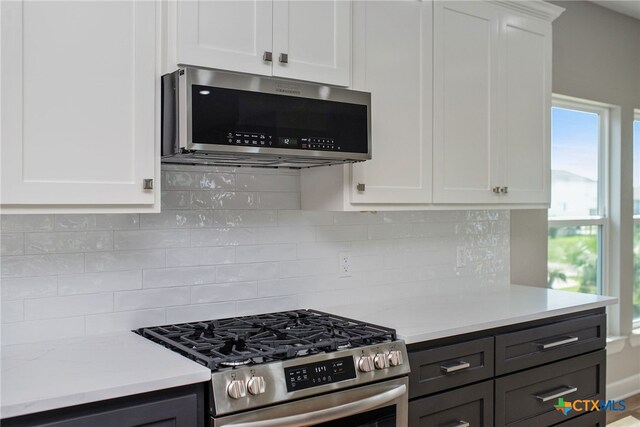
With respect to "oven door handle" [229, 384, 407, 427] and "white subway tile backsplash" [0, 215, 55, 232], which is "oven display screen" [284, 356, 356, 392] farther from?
"white subway tile backsplash" [0, 215, 55, 232]

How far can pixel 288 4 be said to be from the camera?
217 centimetres

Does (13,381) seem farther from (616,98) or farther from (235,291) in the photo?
(616,98)

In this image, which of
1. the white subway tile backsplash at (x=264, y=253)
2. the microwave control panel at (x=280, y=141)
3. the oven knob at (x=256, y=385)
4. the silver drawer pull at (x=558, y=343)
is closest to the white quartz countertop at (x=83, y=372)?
the oven knob at (x=256, y=385)

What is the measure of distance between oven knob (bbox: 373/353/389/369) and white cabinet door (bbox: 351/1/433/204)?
65 cm

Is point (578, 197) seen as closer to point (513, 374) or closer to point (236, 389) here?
point (513, 374)

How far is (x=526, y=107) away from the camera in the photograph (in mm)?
3033

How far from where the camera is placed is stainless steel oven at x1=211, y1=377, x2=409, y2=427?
1.72 meters

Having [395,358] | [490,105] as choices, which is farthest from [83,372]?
[490,105]

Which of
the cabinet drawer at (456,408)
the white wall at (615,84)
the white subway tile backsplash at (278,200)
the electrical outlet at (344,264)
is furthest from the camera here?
the white wall at (615,84)

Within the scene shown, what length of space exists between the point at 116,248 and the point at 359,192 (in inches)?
37.2

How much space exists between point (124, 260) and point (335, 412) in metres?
0.94

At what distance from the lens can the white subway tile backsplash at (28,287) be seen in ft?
6.41

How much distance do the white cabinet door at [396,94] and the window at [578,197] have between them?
1695mm

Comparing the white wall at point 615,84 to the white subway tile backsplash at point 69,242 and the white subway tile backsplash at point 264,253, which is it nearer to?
the white subway tile backsplash at point 264,253
